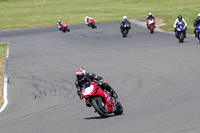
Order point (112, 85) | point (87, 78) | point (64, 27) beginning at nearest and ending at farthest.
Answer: point (87, 78), point (112, 85), point (64, 27)

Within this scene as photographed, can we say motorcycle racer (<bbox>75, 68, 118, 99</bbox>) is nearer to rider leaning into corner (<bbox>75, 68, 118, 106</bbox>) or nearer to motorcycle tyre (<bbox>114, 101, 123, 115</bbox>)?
rider leaning into corner (<bbox>75, 68, 118, 106</bbox>)

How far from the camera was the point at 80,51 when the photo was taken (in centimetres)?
2650

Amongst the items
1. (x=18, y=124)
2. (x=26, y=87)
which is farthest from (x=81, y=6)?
(x=18, y=124)

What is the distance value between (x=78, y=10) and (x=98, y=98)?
60.7m

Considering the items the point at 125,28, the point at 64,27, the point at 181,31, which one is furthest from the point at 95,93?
the point at 64,27

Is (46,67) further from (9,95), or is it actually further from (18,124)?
(18,124)

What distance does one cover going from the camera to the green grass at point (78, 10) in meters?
57.5

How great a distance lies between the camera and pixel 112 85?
15445 mm

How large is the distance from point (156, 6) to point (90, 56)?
48202 millimetres

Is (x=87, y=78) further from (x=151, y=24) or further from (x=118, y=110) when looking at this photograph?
(x=151, y=24)

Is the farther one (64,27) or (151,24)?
(64,27)

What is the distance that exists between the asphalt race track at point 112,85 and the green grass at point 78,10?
24.5 m

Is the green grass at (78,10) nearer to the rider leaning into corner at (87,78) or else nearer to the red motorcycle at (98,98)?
the rider leaning into corner at (87,78)

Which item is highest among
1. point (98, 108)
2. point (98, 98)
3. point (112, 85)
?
point (98, 98)
